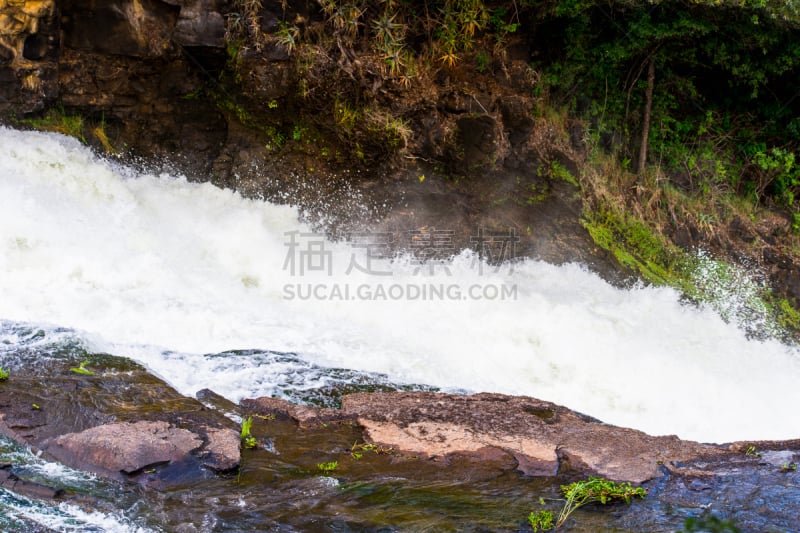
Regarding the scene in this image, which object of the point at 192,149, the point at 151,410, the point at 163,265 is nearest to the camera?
the point at 151,410

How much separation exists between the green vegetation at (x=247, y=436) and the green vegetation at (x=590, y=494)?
74.3 inches

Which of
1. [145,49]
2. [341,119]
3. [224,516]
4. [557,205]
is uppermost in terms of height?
[145,49]

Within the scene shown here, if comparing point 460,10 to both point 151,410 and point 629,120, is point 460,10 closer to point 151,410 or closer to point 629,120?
point 629,120

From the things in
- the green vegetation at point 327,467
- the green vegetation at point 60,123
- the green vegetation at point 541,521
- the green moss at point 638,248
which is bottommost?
the green vegetation at point 541,521

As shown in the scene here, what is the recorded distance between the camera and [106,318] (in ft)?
20.3

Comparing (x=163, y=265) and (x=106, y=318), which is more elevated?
(x=163, y=265)

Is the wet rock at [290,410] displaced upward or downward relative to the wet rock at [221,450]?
upward

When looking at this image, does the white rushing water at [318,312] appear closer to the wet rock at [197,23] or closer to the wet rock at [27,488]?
the wet rock at [27,488]

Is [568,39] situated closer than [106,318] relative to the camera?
No

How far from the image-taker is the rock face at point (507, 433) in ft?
16.6

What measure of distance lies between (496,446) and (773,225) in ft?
21.9

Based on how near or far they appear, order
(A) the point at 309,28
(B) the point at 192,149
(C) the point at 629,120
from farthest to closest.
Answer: (C) the point at 629,120
(B) the point at 192,149
(A) the point at 309,28

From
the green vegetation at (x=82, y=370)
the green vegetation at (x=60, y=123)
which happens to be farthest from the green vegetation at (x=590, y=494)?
the green vegetation at (x=60, y=123)

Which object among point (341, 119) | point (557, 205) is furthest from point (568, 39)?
point (341, 119)
